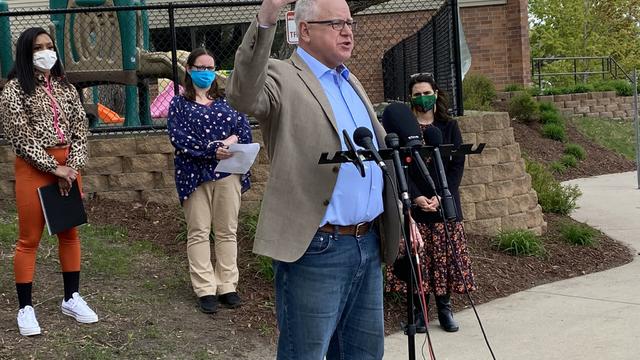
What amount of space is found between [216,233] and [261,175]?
1.84 m

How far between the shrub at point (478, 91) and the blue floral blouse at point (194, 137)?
896 cm

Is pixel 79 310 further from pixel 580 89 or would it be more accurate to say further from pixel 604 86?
pixel 604 86

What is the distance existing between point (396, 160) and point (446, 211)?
33cm

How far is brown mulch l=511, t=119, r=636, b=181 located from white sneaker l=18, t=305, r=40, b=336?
34.8 feet

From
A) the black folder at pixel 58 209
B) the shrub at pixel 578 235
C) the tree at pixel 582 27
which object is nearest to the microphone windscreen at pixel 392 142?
the black folder at pixel 58 209

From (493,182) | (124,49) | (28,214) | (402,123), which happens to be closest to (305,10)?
(402,123)

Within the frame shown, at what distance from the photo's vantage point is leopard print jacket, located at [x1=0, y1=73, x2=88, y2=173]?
5.53 metres

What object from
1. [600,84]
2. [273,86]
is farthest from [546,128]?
[273,86]

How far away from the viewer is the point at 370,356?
3.74 metres

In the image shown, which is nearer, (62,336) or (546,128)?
(62,336)

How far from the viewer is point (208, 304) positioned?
6.22m

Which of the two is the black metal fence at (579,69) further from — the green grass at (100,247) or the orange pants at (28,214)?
the orange pants at (28,214)

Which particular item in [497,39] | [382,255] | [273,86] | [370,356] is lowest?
[370,356]

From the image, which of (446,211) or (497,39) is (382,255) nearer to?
(446,211)
